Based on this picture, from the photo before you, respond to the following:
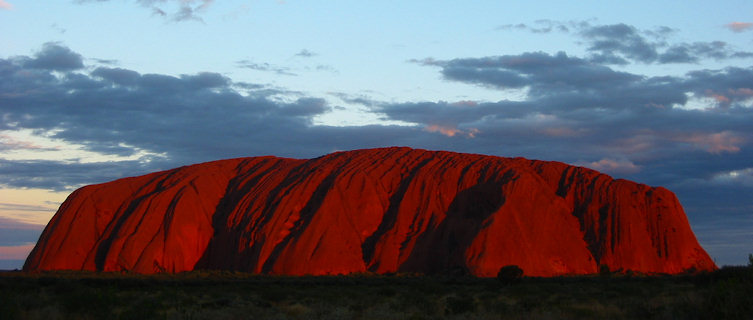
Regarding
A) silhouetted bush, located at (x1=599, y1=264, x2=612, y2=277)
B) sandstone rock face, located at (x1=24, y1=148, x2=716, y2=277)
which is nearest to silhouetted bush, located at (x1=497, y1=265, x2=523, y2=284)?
sandstone rock face, located at (x1=24, y1=148, x2=716, y2=277)

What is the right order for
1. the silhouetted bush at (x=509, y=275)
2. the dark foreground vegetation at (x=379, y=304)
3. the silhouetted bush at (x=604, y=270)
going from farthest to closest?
1. the silhouetted bush at (x=604, y=270)
2. the silhouetted bush at (x=509, y=275)
3. the dark foreground vegetation at (x=379, y=304)

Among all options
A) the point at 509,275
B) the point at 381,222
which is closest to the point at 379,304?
the point at 509,275

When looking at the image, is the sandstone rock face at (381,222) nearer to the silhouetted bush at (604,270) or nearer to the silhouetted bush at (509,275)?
the silhouetted bush at (604,270)

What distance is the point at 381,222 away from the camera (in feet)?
228

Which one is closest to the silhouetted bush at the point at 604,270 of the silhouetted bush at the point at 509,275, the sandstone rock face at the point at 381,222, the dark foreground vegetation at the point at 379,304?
the sandstone rock face at the point at 381,222

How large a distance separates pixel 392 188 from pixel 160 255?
2526 centimetres

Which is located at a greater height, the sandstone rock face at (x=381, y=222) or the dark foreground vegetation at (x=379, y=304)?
the sandstone rock face at (x=381, y=222)

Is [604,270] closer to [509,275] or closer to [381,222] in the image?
[509,275]

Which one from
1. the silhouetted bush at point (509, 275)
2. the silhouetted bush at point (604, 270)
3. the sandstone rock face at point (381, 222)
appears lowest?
the silhouetted bush at point (604, 270)

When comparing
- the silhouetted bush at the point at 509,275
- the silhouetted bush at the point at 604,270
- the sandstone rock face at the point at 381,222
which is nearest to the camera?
the silhouetted bush at the point at 509,275

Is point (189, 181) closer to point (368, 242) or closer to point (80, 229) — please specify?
point (80, 229)

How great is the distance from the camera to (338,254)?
63.7 meters

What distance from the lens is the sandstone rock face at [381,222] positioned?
6356cm

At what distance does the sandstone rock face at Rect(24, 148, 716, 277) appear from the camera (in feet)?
209
